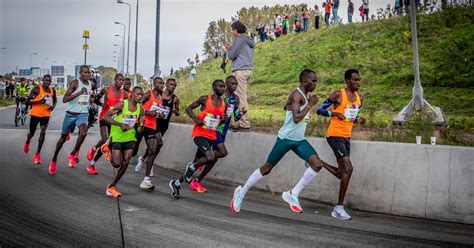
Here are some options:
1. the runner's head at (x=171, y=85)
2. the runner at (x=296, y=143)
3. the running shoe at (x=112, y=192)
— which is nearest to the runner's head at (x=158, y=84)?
the runner's head at (x=171, y=85)

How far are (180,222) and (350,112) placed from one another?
3024mm

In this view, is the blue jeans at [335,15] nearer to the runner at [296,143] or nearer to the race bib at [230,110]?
the race bib at [230,110]

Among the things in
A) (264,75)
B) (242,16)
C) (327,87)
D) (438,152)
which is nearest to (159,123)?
(438,152)

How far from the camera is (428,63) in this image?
21.4 meters

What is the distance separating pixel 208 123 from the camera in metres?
9.07

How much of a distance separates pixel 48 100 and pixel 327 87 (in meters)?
12.2

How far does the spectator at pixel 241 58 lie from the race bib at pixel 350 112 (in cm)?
363

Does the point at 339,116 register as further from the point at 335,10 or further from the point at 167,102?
the point at 335,10

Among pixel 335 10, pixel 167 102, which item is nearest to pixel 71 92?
pixel 167 102

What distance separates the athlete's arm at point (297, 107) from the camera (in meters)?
7.43

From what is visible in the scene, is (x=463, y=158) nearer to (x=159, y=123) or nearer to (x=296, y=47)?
(x=159, y=123)

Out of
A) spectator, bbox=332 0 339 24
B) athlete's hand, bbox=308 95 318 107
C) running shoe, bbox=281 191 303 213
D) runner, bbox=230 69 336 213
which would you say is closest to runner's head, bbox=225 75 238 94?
runner, bbox=230 69 336 213

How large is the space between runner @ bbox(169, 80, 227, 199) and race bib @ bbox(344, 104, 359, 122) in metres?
2.25

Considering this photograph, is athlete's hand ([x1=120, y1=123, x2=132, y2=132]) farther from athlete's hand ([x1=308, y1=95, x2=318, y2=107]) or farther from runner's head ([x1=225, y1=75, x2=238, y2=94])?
athlete's hand ([x1=308, y1=95, x2=318, y2=107])
